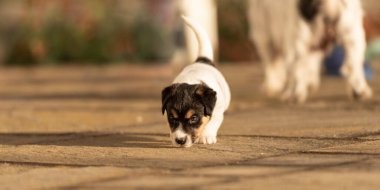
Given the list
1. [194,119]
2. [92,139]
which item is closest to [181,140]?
[194,119]

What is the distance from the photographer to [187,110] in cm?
762

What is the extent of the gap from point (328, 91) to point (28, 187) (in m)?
7.40

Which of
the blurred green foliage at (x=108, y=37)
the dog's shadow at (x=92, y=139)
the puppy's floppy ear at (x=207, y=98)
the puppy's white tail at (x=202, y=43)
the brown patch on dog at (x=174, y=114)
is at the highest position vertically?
the blurred green foliage at (x=108, y=37)

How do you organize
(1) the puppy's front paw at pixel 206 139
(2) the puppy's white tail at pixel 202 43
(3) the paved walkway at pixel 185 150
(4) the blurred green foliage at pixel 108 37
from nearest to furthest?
(3) the paved walkway at pixel 185 150 → (1) the puppy's front paw at pixel 206 139 → (2) the puppy's white tail at pixel 202 43 → (4) the blurred green foliage at pixel 108 37

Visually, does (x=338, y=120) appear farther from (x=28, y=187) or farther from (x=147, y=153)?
(x=28, y=187)

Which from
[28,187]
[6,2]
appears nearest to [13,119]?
[28,187]

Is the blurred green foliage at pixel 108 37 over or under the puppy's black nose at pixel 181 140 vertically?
over

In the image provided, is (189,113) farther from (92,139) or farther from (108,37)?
(108,37)

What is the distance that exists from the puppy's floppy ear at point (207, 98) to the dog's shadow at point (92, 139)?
0.40 meters

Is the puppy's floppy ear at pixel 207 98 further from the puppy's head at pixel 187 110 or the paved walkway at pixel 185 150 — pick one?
the paved walkway at pixel 185 150

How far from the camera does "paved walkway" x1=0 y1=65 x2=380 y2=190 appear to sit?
618 centimetres

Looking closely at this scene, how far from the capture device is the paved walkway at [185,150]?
6.18 m

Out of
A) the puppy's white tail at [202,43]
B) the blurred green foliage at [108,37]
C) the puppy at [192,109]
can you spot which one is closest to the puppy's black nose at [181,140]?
the puppy at [192,109]

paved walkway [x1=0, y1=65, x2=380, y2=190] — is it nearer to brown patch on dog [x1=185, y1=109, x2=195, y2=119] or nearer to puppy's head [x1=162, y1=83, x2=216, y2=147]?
puppy's head [x1=162, y1=83, x2=216, y2=147]
